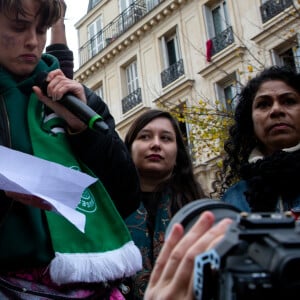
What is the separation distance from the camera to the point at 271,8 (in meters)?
15.1

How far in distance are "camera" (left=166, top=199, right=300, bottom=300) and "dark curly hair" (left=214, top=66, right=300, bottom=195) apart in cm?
242

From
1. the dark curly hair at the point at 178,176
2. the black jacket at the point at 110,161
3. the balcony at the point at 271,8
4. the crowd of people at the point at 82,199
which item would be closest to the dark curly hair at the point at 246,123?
the dark curly hair at the point at 178,176

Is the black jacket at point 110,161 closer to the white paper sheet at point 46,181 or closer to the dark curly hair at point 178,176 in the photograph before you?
the white paper sheet at point 46,181

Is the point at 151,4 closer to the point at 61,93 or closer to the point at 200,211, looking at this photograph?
the point at 61,93

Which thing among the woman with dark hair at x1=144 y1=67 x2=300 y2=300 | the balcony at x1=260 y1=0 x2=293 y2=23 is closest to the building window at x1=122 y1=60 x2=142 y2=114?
the balcony at x1=260 y1=0 x2=293 y2=23

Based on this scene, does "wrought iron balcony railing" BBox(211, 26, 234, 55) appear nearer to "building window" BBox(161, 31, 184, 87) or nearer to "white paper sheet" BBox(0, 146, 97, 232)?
"building window" BBox(161, 31, 184, 87)

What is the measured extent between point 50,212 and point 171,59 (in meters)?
16.9

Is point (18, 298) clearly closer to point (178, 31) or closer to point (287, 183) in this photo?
point (287, 183)

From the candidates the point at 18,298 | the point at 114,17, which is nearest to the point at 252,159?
the point at 18,298

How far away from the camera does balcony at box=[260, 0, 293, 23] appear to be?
14.7m

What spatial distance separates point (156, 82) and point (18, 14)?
54.8 feet

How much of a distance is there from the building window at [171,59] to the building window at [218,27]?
4.36ft

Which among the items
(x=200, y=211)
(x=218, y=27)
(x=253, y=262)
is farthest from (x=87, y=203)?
(x=218, y=27)

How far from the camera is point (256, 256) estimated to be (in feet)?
2.94
